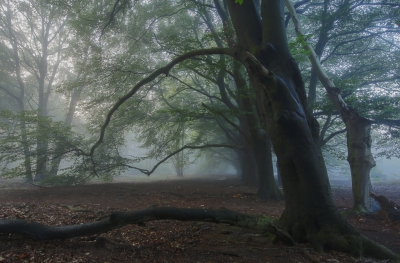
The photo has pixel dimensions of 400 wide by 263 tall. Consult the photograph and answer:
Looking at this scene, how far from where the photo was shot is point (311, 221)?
3.77 metres

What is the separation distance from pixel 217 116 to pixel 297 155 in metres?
5.55

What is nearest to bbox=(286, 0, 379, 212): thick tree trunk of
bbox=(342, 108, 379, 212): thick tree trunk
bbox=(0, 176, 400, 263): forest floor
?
bbox=(342, 108, 379, 212): thick tree trunk

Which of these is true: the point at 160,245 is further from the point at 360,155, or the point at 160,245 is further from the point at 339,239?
the point at 360,155

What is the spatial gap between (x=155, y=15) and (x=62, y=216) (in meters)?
10.1

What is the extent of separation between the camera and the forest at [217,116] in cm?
362

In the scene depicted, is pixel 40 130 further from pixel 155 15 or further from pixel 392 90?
pixel 392 90

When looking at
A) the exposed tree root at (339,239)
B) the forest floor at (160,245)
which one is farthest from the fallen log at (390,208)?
the exposed tree root at (339,239)

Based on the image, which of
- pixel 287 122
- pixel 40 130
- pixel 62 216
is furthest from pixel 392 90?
pixel 40 130

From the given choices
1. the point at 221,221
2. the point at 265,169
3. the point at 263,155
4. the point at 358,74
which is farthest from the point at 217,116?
the point at 358,74

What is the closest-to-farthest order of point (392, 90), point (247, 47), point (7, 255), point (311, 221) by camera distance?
point (7, 255)
point (311, 221)
point (247, 47)
point (392, 90)

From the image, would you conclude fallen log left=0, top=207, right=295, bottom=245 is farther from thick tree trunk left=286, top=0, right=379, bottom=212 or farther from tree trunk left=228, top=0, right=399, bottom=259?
thick tree trunk left=286, top=0, right=379, bottom=212

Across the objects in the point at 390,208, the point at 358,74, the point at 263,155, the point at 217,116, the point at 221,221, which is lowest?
the point at 390,208

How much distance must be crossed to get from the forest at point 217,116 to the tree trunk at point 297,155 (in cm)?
2

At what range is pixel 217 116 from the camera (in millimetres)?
9281
